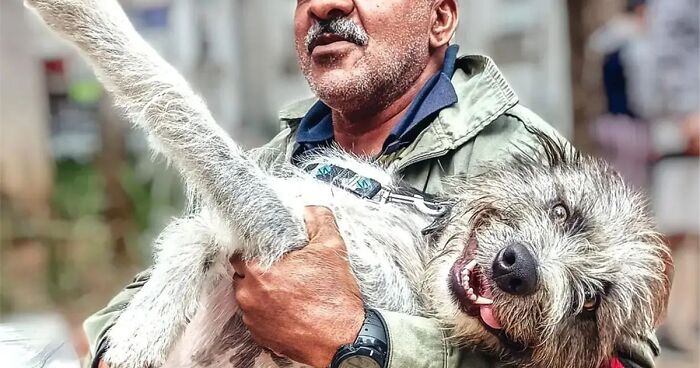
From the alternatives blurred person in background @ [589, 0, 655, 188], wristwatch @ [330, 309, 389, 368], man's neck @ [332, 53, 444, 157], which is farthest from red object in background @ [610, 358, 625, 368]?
blurred person in background @ [589, 0, 655, 188]

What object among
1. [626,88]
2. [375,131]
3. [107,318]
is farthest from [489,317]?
[626,88]

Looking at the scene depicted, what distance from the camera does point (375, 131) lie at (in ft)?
10.1

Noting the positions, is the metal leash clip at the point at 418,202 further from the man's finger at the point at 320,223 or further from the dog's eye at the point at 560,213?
the dog's eye at the point at 560,213

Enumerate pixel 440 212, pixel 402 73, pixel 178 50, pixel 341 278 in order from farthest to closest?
1. pixel 178 50
2. pixel 402 73
3. pixel 440 212
4. pixel 341 278

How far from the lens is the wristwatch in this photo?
7.75ft

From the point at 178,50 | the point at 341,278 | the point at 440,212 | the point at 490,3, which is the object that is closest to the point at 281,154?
the point at 440,212

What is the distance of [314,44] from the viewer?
9.66ft

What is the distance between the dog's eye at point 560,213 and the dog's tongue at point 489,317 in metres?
0.28

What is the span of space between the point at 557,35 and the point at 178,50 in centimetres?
246

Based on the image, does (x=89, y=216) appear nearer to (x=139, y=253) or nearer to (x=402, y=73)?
(x=139, y=253)

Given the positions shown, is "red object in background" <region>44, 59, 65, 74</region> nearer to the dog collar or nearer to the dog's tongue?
the dog collar

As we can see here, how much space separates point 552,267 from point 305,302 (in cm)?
59

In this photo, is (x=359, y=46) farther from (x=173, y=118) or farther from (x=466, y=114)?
(x=173, y=118)

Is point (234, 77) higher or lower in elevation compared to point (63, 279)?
higher
